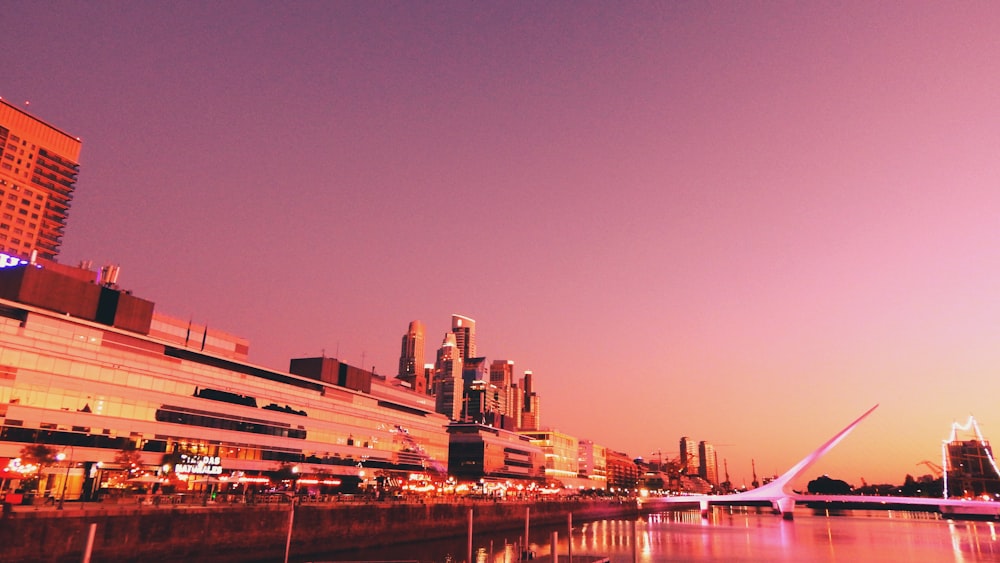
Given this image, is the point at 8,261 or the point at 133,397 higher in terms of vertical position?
the point at 8,261

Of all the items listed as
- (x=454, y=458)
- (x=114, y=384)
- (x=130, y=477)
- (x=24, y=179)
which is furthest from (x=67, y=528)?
(x=24, y=179)

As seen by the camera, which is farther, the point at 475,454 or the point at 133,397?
the point at 475,454

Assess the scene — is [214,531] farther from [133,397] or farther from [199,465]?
[199,465]

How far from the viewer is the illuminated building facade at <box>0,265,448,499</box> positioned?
2687 inches

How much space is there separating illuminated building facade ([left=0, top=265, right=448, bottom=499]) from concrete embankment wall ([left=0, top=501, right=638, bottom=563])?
390 inches

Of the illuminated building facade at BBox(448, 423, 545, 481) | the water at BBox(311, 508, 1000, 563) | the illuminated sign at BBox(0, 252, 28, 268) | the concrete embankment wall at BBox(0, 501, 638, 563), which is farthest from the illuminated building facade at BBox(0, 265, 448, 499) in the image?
the illuminated building facade at BBox(448, 423, 545, 481)

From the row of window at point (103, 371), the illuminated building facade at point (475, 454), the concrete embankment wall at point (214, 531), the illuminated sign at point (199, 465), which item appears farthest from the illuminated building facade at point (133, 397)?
the illuminated building facade at point (475, 454)

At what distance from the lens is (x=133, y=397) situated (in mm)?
77500

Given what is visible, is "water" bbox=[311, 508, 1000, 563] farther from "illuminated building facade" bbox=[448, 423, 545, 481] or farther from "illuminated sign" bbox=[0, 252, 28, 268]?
"illuminated building facade" bbox=[448, 423, 545, 481]

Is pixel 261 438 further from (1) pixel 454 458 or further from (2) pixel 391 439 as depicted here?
(1) pixel 454 458

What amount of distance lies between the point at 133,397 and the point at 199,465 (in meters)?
11.7

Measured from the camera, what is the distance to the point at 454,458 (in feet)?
591

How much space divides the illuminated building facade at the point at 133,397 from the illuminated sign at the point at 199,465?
55cm

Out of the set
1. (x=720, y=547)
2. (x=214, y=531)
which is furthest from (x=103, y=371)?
(x=720, y=547)
